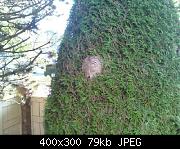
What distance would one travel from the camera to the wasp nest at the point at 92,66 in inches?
68.7

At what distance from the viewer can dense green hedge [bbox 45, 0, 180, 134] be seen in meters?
1.74

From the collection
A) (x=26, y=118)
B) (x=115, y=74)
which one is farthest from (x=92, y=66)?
(x=26, y=118)

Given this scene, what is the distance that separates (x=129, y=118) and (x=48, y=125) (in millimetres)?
552

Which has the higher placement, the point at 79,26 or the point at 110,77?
the point at 79,26

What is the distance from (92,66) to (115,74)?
152mm

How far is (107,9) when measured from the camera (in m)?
1.80

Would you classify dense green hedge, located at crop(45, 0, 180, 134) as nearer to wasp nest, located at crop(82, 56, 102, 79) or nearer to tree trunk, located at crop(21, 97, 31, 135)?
wasp nest, located at crop(82, 56, 102, 79)

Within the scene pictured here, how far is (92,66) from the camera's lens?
174 cm

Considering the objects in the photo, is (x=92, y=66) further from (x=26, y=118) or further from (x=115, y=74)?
(x=26, y=118)

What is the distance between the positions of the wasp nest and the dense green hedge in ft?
0.10

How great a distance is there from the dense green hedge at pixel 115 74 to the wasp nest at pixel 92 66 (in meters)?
0.03

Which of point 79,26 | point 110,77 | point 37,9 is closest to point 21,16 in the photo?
point 37,9

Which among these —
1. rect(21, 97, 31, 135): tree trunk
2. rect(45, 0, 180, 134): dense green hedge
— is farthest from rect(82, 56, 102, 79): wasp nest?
rect(21, 97, 31, 135): tree trunk
